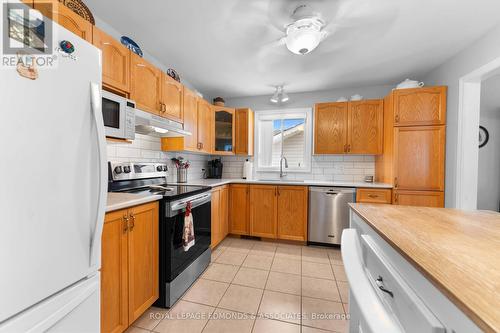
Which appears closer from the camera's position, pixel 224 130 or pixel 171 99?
pixel 171 99

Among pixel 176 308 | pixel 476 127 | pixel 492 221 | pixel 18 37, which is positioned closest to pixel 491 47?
pixel 476 127

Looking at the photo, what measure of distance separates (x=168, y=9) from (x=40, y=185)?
5.45 ft

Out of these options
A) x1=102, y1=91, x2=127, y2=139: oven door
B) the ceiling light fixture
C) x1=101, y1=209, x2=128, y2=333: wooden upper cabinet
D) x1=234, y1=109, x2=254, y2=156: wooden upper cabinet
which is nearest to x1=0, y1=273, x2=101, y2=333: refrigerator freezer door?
x1=101, y1=209, x2=128, y2=333: wooden upper cabinet

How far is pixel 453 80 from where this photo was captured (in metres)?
2.36

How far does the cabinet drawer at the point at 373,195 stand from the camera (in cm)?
260

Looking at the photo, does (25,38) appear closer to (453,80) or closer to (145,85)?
(145,85)

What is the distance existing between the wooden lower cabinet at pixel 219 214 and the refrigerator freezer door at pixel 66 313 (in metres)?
1.66

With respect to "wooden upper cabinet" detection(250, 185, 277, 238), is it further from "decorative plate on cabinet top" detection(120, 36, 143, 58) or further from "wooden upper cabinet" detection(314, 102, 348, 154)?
"decorative plate on cabinet top" detection(120, 36, 143, 58)

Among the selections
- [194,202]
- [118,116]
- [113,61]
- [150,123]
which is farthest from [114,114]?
[194,202]

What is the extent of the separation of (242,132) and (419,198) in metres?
2.63

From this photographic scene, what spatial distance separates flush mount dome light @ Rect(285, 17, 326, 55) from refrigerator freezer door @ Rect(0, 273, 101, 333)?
211 cm

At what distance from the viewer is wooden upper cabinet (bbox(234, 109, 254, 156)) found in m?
3.48

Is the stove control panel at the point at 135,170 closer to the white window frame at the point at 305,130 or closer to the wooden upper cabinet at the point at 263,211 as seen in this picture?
the wooden upper cabinet at the point at 263,211

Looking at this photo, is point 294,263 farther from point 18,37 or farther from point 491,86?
point 491,86
